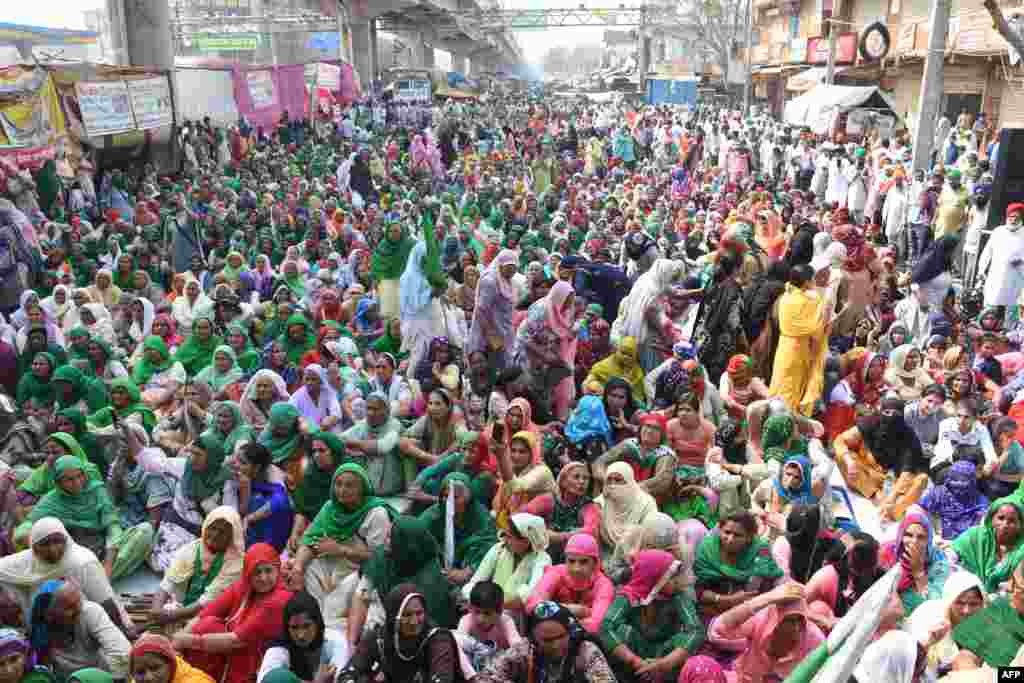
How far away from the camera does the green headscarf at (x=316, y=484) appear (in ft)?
13.3

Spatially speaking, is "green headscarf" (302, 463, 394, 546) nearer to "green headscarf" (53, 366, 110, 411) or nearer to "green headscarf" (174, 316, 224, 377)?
"green headscarf" (53, 366, 110, 411)

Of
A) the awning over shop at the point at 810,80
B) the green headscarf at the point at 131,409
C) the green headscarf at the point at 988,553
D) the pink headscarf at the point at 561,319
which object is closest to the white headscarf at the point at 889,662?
the green headscarf at the point at 988,553

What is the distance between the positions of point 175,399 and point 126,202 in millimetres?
6146

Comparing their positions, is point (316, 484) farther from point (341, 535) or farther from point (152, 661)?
point (152, 661)

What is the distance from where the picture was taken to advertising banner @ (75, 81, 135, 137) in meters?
11.6

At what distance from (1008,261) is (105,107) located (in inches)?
424

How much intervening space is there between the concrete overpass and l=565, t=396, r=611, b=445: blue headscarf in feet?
91.7

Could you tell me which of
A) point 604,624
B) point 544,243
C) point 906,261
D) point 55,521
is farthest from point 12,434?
point 906,261

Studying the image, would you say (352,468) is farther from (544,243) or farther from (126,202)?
(126,202)

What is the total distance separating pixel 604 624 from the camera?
3.13 m

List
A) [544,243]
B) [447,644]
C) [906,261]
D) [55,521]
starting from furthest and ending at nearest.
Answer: [906,261] → [544,243] → [55,521] → [447,644]

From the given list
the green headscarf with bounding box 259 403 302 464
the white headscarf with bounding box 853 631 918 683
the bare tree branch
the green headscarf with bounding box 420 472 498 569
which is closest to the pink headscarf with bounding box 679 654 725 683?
the white headscarf with bounding box 853 631 918 683

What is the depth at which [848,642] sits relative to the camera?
1953 mm

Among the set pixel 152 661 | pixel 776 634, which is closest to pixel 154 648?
pixel 152 661
